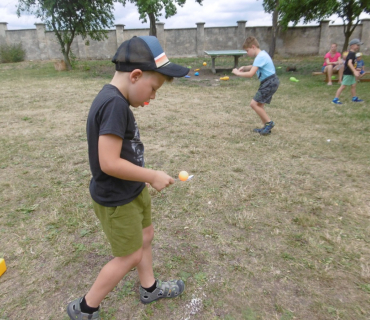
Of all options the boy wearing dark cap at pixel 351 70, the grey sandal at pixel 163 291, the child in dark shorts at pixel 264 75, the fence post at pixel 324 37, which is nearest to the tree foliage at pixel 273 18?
the fence post at pixel 324 37

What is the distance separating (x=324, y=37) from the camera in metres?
22.4

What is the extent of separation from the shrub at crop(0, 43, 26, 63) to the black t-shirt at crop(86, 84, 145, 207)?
79.0 ft

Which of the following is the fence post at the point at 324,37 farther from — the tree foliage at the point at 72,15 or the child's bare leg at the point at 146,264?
the child's bare leg at the point at 146,264

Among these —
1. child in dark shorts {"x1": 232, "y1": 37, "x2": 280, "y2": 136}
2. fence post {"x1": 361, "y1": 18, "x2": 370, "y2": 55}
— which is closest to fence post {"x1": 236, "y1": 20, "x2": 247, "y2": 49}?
fence post {"x1": 361, "y1": 18, "x2": 370, "y2": 55}

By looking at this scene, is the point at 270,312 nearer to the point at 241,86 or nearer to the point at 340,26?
the point at 241,86

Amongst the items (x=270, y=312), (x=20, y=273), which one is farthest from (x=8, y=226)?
(x=270, y=312)

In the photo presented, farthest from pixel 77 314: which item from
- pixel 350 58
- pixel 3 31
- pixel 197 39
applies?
pixel 3 31

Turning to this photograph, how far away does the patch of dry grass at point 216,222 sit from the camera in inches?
75.7

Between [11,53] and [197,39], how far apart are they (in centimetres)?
1388

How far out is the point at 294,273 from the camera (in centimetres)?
212

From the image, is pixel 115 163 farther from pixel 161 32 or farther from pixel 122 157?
pixel 161 32

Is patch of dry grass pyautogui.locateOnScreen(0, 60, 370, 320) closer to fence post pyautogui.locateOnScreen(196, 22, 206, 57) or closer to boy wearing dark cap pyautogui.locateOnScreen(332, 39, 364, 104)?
boy wearing dark cap pyautogui.locateOnScreen(332, 39, 364, 104)

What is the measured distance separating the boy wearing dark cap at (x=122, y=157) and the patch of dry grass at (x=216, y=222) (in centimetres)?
51

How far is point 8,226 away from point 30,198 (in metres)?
0.53
